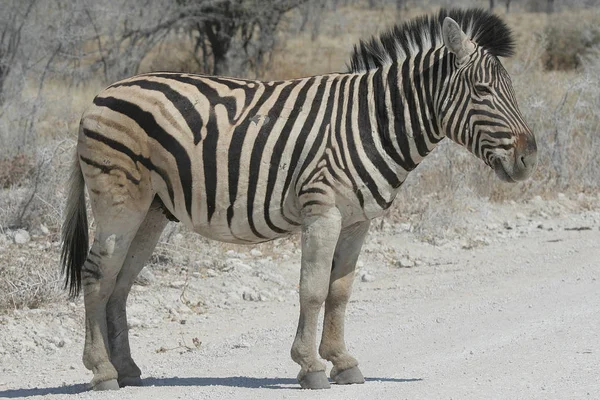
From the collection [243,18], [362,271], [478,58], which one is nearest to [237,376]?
[478,58]

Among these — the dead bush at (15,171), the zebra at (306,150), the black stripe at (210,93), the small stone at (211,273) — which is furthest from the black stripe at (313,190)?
the dead bush at (15,171)

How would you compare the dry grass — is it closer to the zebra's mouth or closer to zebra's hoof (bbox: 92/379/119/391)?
zebra's hoof (bbox: 92/379/119/391)

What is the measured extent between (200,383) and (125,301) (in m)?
0.68

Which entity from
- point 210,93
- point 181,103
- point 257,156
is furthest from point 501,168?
point 181,103

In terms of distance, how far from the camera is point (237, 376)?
20.6 feet

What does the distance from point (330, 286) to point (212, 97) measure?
1.31 meters

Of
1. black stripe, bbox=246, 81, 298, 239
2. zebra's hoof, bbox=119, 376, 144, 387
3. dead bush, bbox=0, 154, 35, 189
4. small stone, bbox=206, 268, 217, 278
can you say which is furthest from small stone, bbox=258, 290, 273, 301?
dead bush, bbox=0, 154, 35, 189

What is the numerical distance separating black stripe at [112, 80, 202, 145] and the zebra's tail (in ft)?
2.28

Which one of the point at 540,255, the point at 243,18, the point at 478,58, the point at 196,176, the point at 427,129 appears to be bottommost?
the point at 540,255

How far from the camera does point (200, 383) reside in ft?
19.8

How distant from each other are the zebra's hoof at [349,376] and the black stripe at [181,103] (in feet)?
5.18

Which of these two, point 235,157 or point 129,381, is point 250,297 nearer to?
point 129,381

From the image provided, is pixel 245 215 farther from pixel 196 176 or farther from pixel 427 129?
pixel 427 129

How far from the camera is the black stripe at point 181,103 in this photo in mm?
5852
